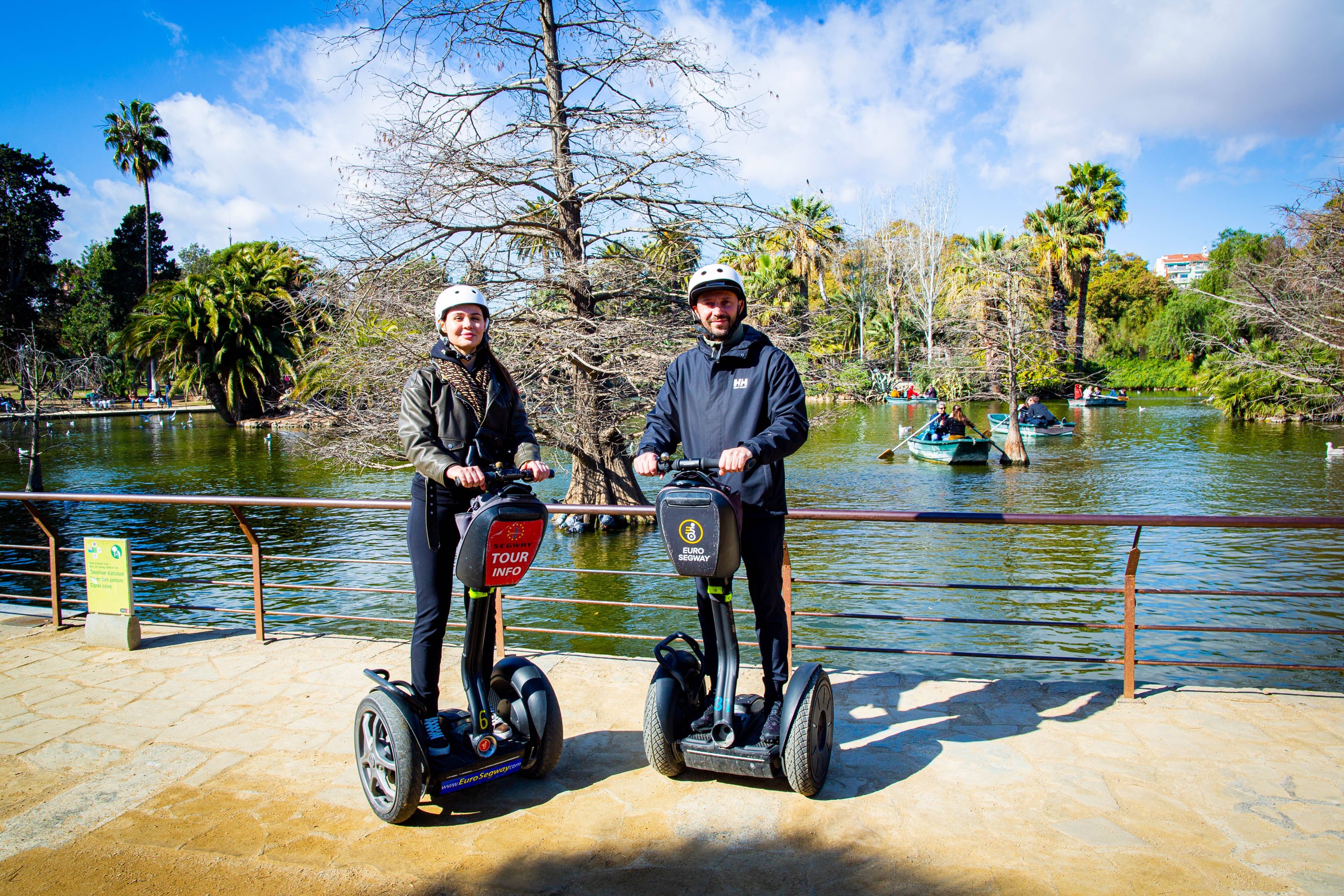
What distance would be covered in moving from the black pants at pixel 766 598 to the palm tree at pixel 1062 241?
41.7m

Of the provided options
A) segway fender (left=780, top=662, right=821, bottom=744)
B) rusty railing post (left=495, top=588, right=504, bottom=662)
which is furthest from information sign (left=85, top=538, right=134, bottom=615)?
segway fender (left=780, top=662, right=821, bottom=744)

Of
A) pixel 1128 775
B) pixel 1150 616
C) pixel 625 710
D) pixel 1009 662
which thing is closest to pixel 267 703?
pixel 625 710

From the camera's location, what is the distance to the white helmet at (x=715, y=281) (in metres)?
2.87

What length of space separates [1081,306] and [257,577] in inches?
2008

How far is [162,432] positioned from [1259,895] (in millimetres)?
43563

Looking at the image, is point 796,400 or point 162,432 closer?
point 796,400

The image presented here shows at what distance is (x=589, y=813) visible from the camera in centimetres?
281

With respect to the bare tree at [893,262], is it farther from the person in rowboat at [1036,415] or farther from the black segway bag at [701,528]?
the black segway bag at [701,528]

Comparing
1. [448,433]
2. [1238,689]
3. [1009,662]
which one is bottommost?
[1009,662]

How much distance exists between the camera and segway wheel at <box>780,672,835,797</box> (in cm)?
274

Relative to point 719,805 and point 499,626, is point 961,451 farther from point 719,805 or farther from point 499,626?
point 719,805

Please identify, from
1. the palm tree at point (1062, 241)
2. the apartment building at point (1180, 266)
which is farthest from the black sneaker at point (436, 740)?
the apartment building at point (1180, 266)

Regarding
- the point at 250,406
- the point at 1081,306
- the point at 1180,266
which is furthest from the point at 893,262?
the point at 1180,266

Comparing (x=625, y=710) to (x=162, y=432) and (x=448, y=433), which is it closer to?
(x=448, y=433)
